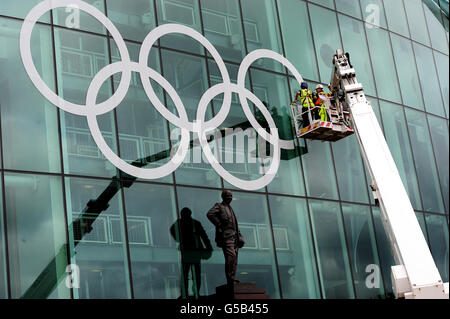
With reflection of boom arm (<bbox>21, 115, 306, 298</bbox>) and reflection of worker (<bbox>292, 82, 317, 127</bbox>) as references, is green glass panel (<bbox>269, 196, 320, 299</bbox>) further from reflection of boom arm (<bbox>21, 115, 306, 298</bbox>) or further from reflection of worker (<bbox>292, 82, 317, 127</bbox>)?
reflection of boom arm (<bbox>21, 115, 306, 298</bbox>)

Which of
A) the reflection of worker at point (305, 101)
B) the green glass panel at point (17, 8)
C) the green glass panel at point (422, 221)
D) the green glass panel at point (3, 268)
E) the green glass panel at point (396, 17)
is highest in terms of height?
the green glass panel at point (396, 17)

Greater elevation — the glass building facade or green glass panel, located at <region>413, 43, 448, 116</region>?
green glass panel, located at <region>413, 43, 448, 116</region>

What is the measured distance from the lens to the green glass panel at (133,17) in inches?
1139

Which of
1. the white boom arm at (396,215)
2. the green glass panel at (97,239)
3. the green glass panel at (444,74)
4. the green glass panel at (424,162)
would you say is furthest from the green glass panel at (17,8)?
the green glass panel at (444,74)

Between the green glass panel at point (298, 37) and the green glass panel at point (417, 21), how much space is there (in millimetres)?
8552

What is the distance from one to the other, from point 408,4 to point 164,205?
818 inches

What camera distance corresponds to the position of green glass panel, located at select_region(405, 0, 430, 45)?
4138 cm

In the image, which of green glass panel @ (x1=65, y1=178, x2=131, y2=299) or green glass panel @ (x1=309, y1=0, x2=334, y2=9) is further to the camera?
green glass panel @ (x1=309, y1=0, x2=334, y2=9)

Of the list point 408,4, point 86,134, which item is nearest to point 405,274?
point 86,134

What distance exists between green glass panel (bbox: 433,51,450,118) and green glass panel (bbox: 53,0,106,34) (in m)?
20.9

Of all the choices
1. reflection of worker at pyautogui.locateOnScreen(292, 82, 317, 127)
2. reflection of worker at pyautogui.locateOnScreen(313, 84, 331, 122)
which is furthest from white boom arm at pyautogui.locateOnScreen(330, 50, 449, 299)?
reflection of worker at pyautogui.locateOnScreen(292, 82, 317, 127)

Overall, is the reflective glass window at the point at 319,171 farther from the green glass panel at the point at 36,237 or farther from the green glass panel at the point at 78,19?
the green glass panel at the point at 36,237
